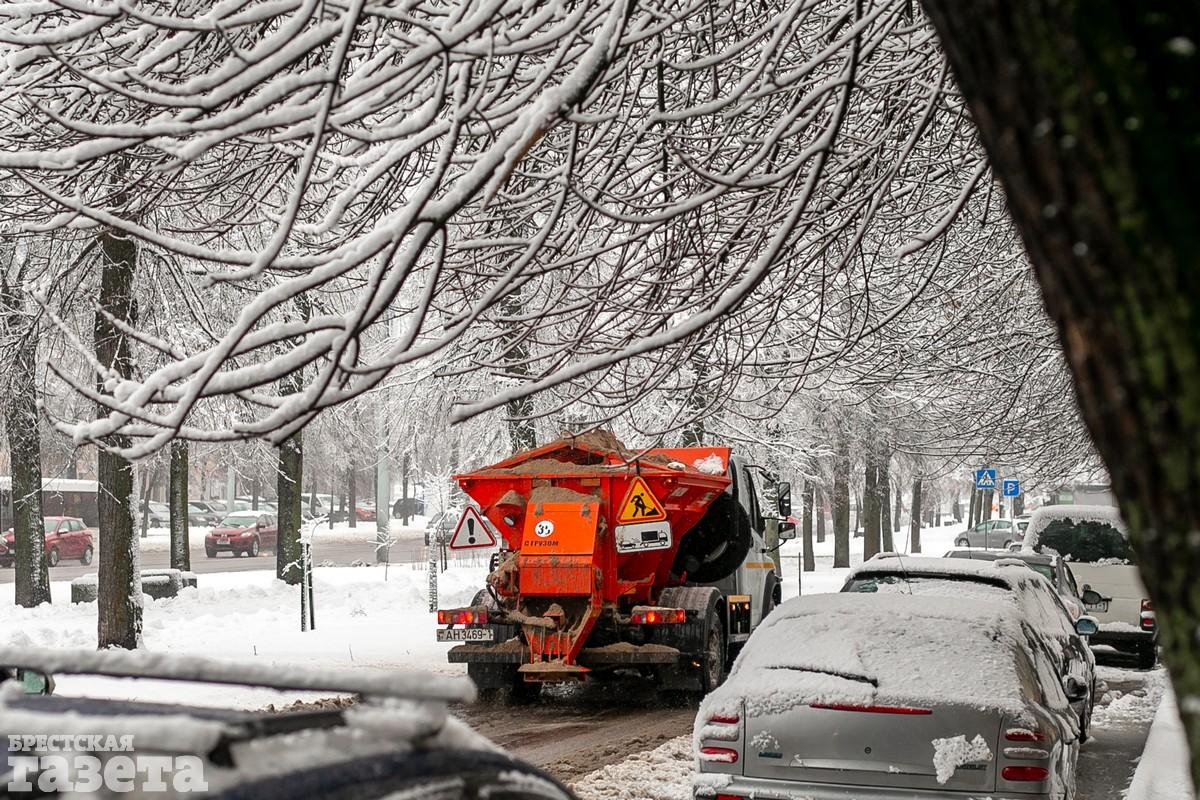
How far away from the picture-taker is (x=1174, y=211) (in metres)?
1.69

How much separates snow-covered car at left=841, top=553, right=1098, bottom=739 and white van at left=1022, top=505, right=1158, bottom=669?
5.97 m

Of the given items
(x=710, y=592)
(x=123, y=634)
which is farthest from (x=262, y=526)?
(x=710, y=592)

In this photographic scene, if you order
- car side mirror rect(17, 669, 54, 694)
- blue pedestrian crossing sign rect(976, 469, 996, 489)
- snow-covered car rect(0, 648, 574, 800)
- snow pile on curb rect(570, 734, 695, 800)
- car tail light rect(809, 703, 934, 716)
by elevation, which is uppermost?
blue pedestrian crossing sign rect(976, 469, 996, 489)

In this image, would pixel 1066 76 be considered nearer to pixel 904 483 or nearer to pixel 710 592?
pixel 710 592

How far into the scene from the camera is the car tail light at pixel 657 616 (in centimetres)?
1207

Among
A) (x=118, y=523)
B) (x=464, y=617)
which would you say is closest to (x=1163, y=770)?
(x=464, y=617)

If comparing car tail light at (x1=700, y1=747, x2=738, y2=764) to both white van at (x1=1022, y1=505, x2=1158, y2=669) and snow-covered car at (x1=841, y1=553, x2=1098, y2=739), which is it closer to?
snow-covered car at (x1=841, y1=553, x2=1098, y2=739)

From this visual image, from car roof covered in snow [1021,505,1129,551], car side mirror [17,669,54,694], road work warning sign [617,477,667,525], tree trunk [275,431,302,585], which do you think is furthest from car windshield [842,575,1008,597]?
tree trunk [275,431,302,585]

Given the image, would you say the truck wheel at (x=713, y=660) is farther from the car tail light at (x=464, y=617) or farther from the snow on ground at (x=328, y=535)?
the snow on ground at (x=328, y=535)

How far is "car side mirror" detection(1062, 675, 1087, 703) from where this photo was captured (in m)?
8.15

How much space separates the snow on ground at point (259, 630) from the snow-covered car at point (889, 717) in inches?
238

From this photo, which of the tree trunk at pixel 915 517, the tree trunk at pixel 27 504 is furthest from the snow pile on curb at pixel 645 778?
the tree trunk at pixel 915 517

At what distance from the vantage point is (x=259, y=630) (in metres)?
17.6

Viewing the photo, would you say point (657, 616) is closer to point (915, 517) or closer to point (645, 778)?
point (645, 778)
